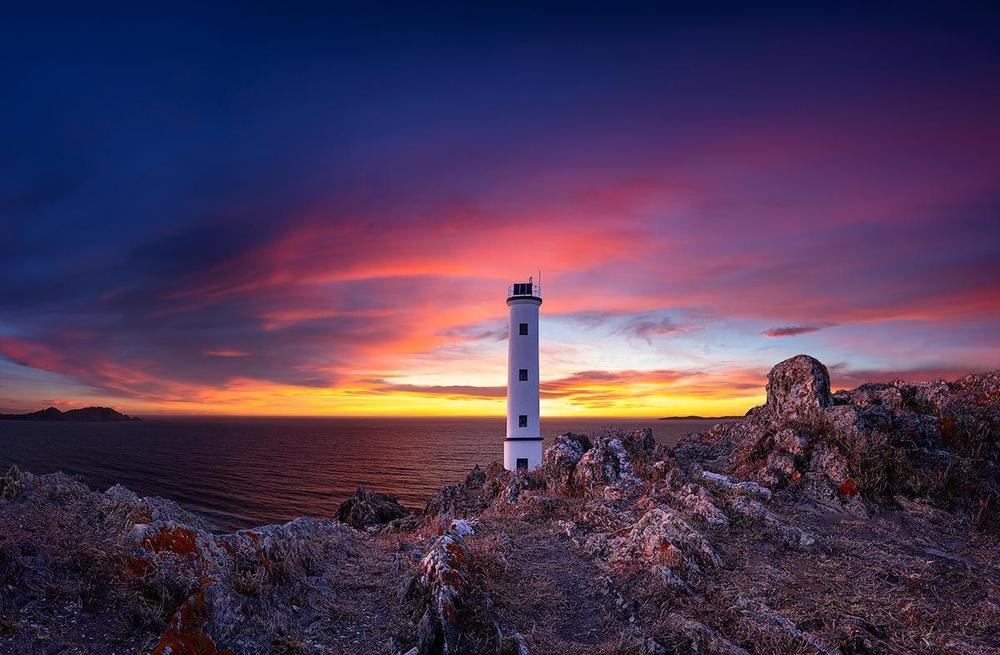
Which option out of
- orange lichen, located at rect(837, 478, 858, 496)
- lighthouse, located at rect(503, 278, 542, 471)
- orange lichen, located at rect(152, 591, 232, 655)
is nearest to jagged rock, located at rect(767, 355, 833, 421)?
orange lichen, located at rect(837, 478, 858, 496)

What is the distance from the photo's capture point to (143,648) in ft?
22.1

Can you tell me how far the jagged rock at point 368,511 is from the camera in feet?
135

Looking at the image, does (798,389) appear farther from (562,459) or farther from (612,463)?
(562,459)

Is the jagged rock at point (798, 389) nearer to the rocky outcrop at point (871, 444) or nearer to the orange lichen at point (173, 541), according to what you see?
the rocky outcrop at point (871, 444)

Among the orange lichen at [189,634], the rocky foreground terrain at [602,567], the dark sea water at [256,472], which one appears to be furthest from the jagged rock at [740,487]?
the dark sea water at [256,472]

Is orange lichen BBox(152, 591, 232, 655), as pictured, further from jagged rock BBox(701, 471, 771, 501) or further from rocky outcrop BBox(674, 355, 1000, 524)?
rocky outcrop BBox(674, 355, 1000, 524)

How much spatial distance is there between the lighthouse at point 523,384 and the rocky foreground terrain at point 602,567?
23.4m

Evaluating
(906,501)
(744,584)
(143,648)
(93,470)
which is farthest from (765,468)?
(93,470)

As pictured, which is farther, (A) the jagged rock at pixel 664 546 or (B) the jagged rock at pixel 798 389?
(B) the jagged rock at pixel 798 389

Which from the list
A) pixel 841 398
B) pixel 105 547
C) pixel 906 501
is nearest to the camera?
pixel 105 547

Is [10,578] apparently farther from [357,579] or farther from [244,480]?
[244,480]

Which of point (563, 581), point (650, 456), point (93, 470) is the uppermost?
point (650, 456)

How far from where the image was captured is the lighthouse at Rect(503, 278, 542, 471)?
40.9 m

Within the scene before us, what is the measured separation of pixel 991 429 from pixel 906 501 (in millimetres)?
4660
